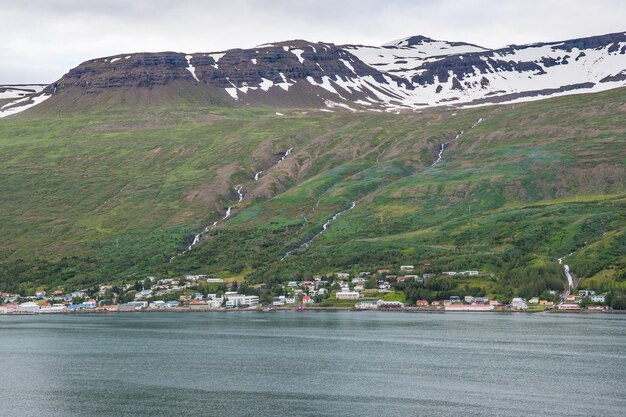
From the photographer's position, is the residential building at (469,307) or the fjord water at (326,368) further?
the residential building at (469,307)

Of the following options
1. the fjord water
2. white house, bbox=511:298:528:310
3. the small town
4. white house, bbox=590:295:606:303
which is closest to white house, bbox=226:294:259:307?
the small town

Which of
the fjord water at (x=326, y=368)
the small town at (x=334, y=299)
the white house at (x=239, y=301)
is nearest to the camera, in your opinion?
the fjord water at (x=326, y=368)

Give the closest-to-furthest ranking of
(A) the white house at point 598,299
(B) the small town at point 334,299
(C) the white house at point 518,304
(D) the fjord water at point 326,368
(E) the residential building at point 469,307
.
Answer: (D) the fjord water at point 326,368 < (A) the white house at point 598,299 < (C) the white house at point 518,304 < (B) the small town at point 334,299 < (E) the residential building at point 469,307

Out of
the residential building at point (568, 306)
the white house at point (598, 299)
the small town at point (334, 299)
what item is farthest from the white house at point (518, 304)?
the white house at point (598, 299)

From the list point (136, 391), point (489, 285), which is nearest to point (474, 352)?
point (136, 391)

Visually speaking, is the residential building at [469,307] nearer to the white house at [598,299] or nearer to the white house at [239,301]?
the white house at [598,299]

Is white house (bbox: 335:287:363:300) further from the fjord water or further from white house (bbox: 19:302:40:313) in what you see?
white house (bbox: 19:302:40:313)
